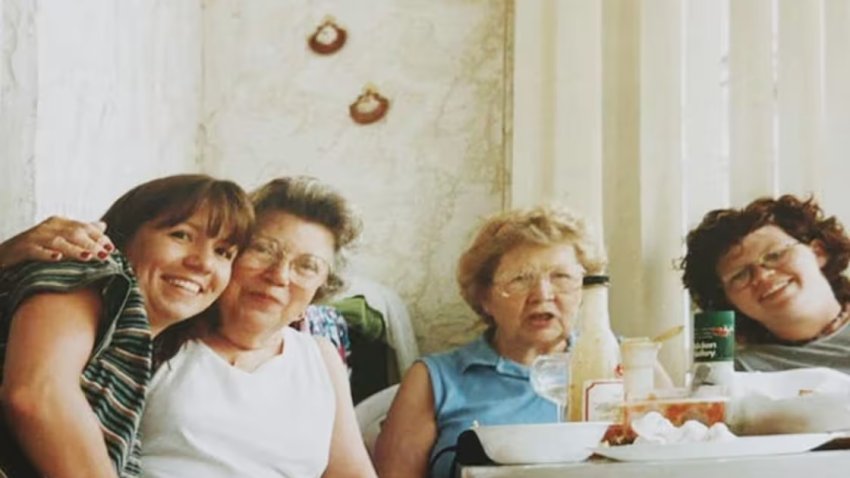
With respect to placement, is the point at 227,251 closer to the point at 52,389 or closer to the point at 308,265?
the point at 308,265

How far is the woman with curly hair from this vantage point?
5.75 ft

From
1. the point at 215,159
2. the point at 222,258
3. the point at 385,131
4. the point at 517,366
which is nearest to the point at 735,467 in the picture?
the point at 517,366

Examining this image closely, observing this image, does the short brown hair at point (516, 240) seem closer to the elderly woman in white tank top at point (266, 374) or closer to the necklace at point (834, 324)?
the elderly woman in white tank top at point (266, 374)

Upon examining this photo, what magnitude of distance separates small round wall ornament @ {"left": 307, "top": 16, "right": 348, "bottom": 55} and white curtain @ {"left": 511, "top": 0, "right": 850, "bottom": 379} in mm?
295

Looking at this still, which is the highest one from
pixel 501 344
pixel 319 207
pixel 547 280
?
pixel 319 207

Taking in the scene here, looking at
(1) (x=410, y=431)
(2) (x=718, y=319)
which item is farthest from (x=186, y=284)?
(2) (x=718, y=319)

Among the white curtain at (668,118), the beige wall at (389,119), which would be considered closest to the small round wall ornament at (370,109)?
the beige wall at (389,119)

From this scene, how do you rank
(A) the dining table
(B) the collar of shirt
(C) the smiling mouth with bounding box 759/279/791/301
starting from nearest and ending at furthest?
(A) the dining table → (B) the collar of shirt → (C) the smiling mouth with bounding box 759/279/791/301

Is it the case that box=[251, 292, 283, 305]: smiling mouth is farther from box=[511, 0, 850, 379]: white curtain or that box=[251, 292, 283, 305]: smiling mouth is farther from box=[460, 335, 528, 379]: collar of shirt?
box=[511, 0, 850, 379]: white curtain

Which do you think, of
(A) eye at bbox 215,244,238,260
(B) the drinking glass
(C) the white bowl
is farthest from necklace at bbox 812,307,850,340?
(A) eye at bbox 215,244,238,260

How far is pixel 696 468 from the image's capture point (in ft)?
3.86

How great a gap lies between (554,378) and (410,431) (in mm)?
225

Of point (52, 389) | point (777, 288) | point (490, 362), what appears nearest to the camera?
point (52, 389)

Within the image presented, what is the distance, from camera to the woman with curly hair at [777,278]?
1.75 meters
